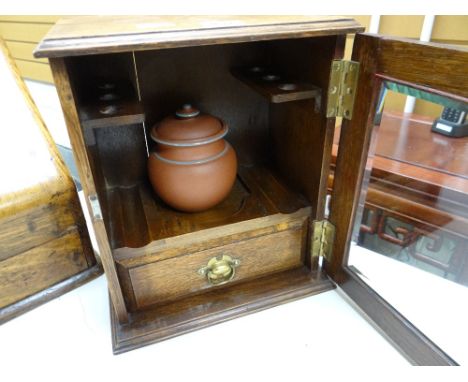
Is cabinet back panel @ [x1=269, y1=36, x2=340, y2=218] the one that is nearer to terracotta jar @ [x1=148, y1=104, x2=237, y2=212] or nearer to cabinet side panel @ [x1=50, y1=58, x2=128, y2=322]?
terracotta jar @ [x1=148, y1=104, x2=237, y2=212]

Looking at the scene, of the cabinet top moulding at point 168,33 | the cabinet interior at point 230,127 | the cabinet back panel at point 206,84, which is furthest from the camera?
the cabinet back panel at point 206,84

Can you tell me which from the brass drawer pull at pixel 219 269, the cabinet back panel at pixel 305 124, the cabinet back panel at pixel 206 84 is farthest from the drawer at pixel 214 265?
the cabinet back panel at pixel 206 84

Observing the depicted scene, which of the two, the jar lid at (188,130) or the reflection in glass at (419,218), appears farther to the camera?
the jar lid at (188,130)

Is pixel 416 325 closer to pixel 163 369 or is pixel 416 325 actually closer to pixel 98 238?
pixel 163 369

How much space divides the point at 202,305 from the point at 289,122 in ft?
1.52

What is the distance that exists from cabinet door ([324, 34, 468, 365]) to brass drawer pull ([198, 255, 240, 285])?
0.23 metres

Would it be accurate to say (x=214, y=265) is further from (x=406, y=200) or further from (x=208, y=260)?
(x=406, y=200)

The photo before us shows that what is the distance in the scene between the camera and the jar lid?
2.52 feet

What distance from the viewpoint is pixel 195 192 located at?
2.63 ft

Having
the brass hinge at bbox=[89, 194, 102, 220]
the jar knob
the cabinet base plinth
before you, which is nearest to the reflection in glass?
the cabinet base plinth

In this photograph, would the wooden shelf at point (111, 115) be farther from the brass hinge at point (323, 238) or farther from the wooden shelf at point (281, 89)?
the brass hinge at point (323, 238)

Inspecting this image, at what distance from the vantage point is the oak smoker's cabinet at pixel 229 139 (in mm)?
583

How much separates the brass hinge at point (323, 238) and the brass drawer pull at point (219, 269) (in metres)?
0.18

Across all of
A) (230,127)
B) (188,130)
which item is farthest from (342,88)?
(230,127)
